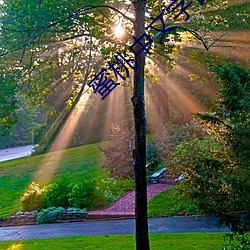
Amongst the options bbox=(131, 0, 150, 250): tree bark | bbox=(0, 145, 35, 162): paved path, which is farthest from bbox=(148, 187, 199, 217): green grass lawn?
bbox=(0, 145, 35, 162): paved path

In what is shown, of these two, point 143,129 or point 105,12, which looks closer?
point 143,129

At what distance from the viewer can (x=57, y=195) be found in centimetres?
1134

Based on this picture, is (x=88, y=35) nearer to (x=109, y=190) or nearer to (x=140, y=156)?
(x=109, y=190)

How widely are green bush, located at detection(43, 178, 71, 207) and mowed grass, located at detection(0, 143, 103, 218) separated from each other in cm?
147

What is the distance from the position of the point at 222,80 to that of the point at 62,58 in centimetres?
929

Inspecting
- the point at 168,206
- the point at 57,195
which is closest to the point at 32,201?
the point at 57,195

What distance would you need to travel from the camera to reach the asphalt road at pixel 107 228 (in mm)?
7883

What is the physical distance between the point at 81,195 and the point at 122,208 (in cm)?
144

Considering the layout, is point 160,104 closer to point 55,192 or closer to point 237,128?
point 55,192

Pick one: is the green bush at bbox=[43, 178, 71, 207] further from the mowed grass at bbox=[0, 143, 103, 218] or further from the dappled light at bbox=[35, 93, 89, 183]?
the dappled light at bbox=[35, 93, 89, 183]

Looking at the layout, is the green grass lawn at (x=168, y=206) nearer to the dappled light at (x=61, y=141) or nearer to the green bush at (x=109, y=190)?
the green bush at (x=109, y=190)

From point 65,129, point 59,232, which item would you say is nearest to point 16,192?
point 59,232

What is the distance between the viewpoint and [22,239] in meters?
8.28

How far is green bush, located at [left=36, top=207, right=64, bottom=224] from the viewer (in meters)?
10.1
